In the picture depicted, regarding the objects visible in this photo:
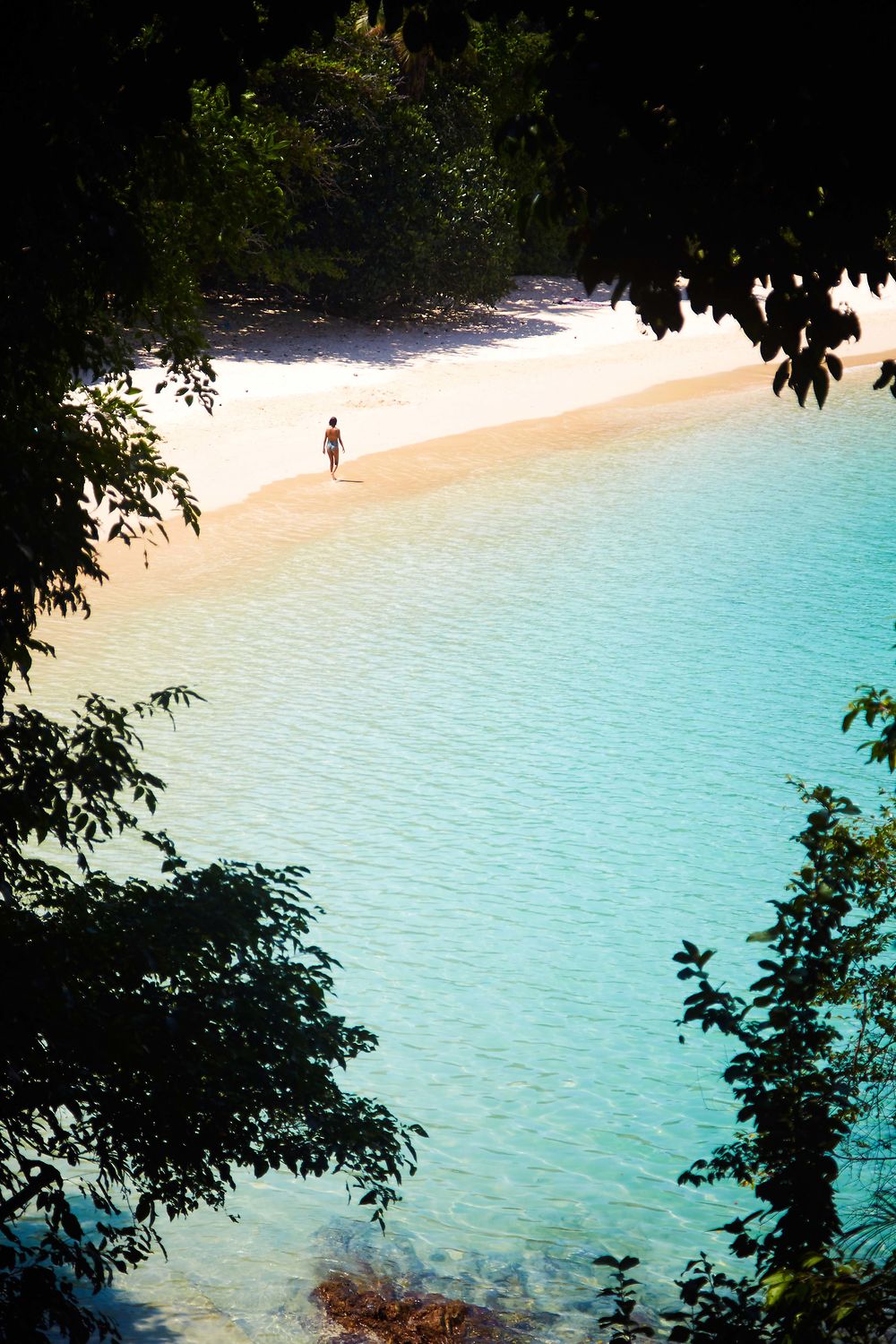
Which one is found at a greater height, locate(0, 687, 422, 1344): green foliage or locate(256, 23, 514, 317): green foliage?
locate(256, 23, 514, 317): green foliage

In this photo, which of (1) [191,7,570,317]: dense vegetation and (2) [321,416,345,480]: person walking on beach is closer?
(2) [321,416,345,480]: person walking on beach

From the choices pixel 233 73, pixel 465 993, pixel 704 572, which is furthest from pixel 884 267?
pixel 704 572

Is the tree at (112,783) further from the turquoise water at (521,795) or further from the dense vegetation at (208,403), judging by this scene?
the turquoise water at (521,795)

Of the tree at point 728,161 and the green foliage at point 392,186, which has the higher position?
the green foliage at point 392,186

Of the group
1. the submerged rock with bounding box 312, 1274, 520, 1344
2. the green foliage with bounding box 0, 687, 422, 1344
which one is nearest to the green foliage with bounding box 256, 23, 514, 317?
the submerged rock with bounding box 312, 1274, 520, 1344

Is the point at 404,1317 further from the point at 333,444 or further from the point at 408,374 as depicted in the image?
the point at 408,374

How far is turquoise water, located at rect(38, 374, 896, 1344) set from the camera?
28.1 feet

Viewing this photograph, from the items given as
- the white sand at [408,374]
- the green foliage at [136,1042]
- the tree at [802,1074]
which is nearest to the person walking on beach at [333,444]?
the white sand at [408,374]

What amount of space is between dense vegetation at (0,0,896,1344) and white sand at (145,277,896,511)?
16.3 meters

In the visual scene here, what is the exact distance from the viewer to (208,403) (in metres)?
6.62

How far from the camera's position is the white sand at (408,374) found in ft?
79.3

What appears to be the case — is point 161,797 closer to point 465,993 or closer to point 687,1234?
point 465,993

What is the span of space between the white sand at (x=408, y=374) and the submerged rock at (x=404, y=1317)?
15562 millimetres

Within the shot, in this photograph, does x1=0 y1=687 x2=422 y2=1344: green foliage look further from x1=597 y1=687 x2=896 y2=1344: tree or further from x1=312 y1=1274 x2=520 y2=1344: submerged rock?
x1=312 y1=1274 x2=520 y2=1344: submerged rock
